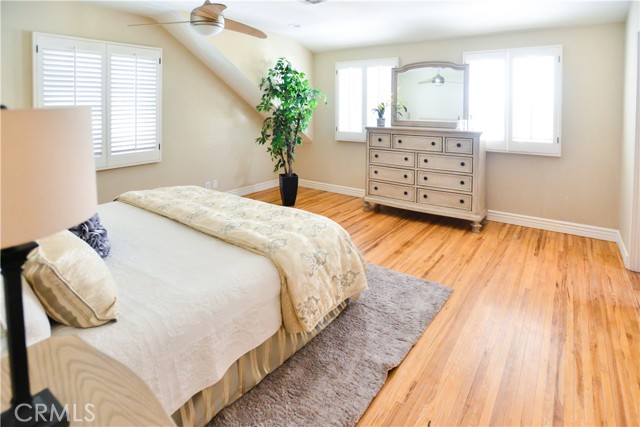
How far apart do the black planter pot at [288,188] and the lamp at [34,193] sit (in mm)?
4550

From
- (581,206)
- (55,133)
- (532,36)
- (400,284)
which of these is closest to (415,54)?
(532,36)

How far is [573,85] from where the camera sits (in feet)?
13.3

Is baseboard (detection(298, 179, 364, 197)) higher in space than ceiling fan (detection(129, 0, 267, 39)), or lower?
lower

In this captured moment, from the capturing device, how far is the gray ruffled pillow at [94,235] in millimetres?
1890

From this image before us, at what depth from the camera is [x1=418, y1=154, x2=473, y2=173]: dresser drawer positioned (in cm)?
433

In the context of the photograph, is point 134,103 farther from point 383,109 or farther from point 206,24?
point 383,109

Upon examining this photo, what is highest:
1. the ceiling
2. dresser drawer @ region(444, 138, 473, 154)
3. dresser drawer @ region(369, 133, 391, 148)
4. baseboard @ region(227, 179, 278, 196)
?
the ceiling

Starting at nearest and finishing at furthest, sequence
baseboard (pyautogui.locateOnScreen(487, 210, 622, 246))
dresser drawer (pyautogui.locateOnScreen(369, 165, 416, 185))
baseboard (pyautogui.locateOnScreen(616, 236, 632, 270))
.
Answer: baseboard (pyautogui.locateOnScreen(616, 236, 632, 270)) < baseboard (pyautogui.locateOnScreen(487, 210, 622, 246)) < dresser drawer (pyautogui.locateOnScreen(369, 165, 416, 185))

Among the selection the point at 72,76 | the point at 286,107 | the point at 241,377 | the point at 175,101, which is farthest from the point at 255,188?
the point at 241,377

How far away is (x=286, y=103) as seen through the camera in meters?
5.07

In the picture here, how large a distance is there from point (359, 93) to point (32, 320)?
204 inches

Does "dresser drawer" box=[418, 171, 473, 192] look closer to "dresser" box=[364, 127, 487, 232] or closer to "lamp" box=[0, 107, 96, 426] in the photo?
"dresser" box=[364, 127, 487, 232]

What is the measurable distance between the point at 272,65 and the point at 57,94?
2.66 m

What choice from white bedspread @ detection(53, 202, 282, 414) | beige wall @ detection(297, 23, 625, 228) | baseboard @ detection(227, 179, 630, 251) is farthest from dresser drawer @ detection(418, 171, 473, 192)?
white bedspread @ detection(53, 202, 282, 414)
